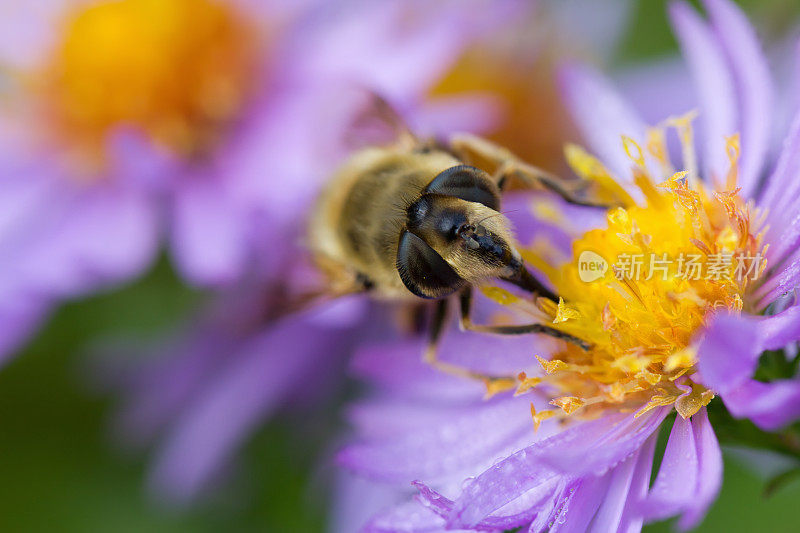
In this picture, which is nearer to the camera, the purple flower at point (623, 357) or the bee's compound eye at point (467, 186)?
the purple flower at point (623, 357)

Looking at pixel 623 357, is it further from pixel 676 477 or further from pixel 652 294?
pixel 676 477

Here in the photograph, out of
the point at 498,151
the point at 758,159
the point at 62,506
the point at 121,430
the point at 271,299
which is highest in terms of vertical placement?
the point at 758,159

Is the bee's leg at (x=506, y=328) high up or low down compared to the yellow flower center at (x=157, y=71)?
up

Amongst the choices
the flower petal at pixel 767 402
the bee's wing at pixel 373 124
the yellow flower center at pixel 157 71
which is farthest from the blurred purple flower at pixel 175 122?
the flower petal at pixel 767 402

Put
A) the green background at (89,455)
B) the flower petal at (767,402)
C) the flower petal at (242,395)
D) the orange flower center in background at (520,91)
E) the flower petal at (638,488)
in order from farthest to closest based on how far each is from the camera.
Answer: the orange flower center in background at (520,91)
the green background at (89,455)
the flower petal at (242,395)
the flower petal at (638,488)
the flower petal at (767,402)

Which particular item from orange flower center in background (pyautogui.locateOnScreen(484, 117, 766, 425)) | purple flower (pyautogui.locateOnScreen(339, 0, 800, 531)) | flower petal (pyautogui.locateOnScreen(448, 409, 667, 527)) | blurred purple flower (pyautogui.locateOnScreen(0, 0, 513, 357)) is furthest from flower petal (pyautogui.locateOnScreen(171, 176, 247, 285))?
flower petal (pyautogui.locateOnScreen(448, 409, 667, 527))

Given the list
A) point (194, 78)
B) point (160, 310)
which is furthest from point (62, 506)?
point (194, 78)

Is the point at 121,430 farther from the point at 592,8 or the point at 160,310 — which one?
the point at 592,8

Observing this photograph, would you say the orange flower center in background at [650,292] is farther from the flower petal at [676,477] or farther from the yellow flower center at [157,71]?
the yellow flower center at [157,71]
